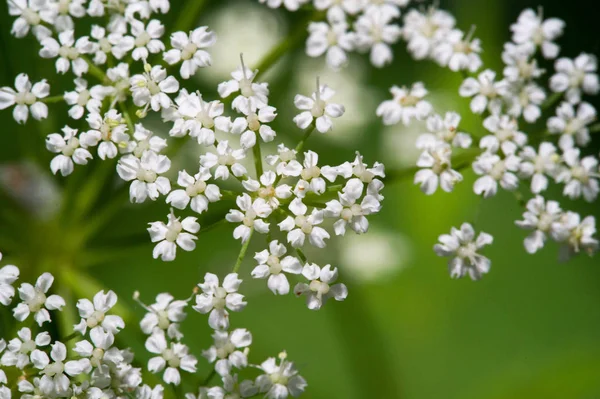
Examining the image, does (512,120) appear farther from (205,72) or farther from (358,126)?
(205,72)

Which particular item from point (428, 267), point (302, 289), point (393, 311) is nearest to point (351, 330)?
point (393, 311)

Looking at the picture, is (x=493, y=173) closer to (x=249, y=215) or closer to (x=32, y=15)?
(x=249, y=215)

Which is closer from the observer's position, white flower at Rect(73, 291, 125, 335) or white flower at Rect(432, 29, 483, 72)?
white flower at Rect(73, 291, 125, 335)

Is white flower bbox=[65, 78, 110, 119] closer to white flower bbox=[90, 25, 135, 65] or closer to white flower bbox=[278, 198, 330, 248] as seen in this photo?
white flower bbox=[90, 25, 135, 65]

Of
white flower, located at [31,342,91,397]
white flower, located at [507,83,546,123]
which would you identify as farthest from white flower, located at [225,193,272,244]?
white flower, located at [507,83,546,123]

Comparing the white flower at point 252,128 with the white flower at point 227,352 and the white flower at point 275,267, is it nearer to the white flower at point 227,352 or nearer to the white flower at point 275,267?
the white flower at point 275,267

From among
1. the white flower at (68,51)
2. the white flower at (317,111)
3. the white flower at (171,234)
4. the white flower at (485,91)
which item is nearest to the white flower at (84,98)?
the white flower at (68,51)

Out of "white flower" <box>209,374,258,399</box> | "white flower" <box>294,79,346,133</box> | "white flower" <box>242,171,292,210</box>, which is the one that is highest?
"white flower" <box>294,79,346,133</box>
